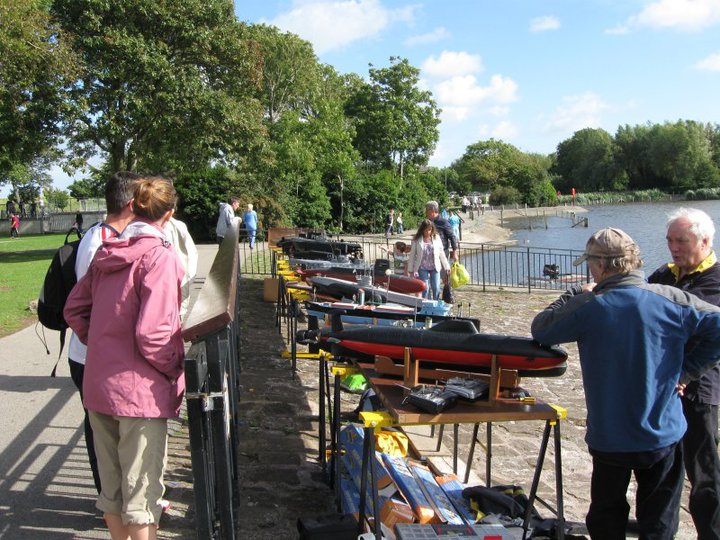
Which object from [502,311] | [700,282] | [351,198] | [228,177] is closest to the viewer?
[700,282]

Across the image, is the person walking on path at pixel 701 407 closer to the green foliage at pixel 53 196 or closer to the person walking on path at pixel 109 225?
the person walking on path at pixel 109 225

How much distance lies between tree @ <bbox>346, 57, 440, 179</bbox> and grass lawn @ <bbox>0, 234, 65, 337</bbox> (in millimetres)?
38179

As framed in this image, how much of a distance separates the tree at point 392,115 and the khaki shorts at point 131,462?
57112mm

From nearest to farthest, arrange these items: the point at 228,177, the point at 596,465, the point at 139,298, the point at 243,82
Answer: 1. the point at 139,298
2. the point at 596,465
3. the point at 243,82
4. the point at 228,177

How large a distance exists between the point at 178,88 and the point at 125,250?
22.6 meters

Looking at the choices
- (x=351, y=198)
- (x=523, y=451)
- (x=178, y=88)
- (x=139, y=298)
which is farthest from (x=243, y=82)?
(x=139, y=298)

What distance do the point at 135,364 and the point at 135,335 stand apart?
0.43 feet

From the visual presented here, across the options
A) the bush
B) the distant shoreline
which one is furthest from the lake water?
the bush

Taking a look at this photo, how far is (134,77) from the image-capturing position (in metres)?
23.7

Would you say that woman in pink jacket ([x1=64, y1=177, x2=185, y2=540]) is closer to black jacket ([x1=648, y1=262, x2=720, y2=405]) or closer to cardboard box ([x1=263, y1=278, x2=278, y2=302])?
black jacket ([x1=648, y1=262, x2=720, y2=405])

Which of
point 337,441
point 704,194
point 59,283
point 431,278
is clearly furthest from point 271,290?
point 704,194

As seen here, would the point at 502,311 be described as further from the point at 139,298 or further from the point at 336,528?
the point at 139,298

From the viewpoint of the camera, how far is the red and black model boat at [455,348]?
3.18m

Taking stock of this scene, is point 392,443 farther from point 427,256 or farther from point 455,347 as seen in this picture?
point 427,256
